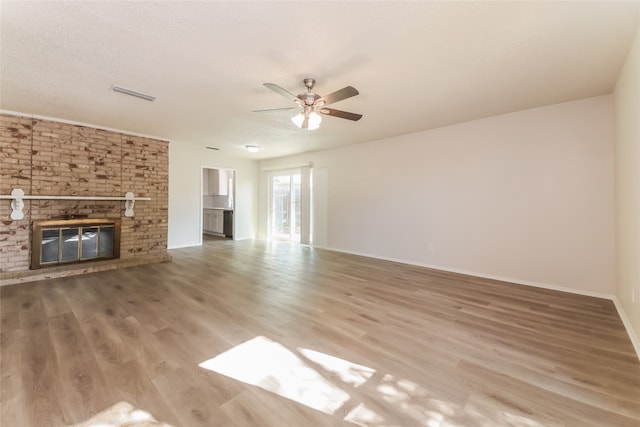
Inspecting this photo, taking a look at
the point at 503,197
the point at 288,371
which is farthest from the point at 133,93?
the point at 503,197

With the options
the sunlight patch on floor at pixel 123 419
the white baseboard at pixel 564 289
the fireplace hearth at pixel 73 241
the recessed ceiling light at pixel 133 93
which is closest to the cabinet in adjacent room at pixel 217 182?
the fireplace hearth at pixel 73 241

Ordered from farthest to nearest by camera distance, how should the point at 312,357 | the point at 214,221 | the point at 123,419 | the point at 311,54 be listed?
the point at 214,221 → the point at 311,54 → the point at 312,357 → the point at 123,419

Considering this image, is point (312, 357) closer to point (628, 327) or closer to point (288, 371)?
point (288, 371)

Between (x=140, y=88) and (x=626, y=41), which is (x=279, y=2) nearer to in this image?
(x=140, y=88)

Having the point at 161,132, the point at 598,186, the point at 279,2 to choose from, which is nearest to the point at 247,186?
the point at 161,132

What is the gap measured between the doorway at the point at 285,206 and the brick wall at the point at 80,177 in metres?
3.04

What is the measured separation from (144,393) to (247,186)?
22.4ft

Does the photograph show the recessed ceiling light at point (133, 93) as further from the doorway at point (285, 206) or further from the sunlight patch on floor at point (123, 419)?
the doorway at point (285, 206)

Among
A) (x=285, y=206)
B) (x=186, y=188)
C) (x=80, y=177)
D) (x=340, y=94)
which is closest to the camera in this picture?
(x=340, y=94)

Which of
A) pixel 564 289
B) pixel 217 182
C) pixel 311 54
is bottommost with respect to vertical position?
pixel 564 289

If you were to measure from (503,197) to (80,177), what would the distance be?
7.13 m

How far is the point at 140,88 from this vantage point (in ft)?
9.95

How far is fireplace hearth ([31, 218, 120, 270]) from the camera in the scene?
3.99m

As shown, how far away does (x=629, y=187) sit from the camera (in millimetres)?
2357
